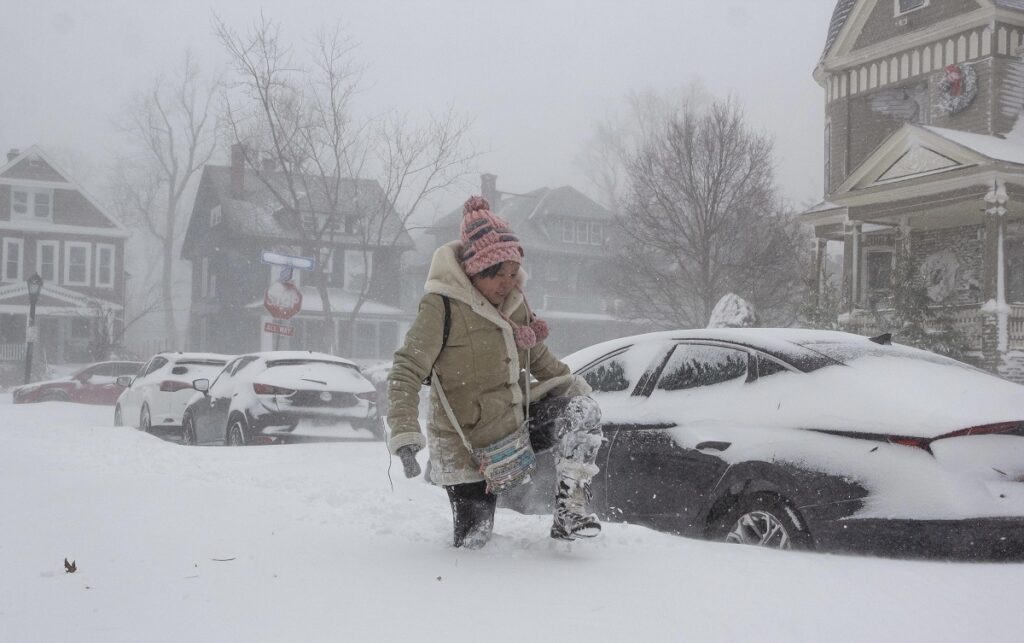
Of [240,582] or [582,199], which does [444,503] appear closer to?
[240,582]

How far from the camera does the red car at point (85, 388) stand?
24.6m

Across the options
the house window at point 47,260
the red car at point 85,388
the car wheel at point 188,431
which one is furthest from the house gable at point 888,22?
the house window at point 47,260

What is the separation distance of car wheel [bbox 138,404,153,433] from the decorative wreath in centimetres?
1740

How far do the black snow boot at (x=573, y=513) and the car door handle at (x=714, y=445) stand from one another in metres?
0.99

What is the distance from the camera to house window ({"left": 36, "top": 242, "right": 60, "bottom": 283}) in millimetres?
42844

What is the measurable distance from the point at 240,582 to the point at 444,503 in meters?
2.63

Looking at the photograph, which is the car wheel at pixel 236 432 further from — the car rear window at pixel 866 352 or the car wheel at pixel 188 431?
the car rear window at pixel 866 352

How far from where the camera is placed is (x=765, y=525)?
14.5 ft

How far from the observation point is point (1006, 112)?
19719 mm

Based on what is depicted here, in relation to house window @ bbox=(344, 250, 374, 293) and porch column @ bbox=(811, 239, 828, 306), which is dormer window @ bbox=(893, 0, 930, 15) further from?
house window @ bbox=(344, 250, 374, 293)

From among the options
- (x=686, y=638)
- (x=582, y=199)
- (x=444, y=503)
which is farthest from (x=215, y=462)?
(x=582, y=199)

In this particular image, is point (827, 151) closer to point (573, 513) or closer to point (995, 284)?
point (995, 284)

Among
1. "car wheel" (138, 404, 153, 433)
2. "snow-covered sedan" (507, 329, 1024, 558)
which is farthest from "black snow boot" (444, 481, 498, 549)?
"car wheel" (138, 404, 153, 433)

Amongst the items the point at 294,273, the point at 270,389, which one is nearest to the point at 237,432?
the point at 270,389
